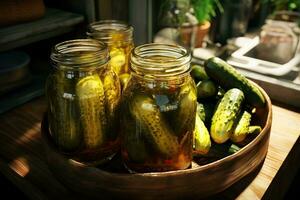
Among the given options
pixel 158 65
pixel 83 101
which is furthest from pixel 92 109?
pixel 158 65

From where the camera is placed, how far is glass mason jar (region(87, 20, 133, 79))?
0.65 m

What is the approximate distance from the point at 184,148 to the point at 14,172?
330 millimetres

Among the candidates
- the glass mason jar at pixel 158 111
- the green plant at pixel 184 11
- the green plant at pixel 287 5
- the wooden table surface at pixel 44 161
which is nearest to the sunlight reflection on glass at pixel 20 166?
the wooden table surface at pixel 44 161

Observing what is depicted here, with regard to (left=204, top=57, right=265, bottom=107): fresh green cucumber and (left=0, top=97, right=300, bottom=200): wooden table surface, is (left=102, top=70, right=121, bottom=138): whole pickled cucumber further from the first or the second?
(left=204, top=57, right=265, bottom=107): fresh green cucumber

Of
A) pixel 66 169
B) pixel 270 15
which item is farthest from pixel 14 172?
pixel 270 15

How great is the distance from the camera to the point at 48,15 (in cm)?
94

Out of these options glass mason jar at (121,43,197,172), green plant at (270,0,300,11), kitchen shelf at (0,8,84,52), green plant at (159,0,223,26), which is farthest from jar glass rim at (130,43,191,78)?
green plant at (270,0,300,11)

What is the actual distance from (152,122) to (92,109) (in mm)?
98

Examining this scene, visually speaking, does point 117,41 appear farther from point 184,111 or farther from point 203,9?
point 203,9

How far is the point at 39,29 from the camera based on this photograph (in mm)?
843

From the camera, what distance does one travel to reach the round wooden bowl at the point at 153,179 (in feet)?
1.62

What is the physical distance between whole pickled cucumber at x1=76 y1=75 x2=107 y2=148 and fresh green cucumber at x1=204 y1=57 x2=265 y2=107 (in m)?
0.29

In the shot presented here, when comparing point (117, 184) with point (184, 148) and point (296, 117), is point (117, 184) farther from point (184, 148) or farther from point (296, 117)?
point (296, 117)

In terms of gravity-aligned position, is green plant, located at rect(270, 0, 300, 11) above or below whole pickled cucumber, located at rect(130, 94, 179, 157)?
above
